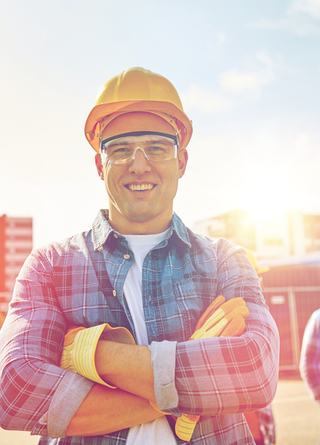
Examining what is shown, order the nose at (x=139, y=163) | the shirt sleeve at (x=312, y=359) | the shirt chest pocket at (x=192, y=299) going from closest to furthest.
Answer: the shirt chest pocket at (x=192, y=299), the nose at (x=139, y=163), the shirt sleeve at (x=312, y=359)

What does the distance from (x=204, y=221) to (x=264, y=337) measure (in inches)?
1965

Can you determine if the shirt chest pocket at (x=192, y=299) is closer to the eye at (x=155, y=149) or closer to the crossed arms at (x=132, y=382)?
the crossed arms at (x=132, y=382)

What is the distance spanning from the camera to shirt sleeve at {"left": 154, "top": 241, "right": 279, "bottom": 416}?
1462 millimetres

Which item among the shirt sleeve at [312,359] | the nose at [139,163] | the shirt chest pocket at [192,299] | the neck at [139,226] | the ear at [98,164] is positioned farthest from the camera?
the shirt sleeve at [312,359]

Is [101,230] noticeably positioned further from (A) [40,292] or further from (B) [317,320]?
(B) [317,320]

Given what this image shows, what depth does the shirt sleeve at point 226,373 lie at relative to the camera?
1.46m

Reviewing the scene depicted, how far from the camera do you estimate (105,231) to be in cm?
194

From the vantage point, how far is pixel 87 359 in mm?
1501

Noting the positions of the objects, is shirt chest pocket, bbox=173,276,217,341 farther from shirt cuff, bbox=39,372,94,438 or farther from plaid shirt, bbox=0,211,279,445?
shirt cuff, bbox=39,372,94,438

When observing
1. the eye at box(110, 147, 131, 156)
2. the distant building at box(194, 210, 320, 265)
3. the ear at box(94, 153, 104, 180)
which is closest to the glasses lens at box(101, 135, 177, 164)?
the eye at box(110, 147, 131, 156)

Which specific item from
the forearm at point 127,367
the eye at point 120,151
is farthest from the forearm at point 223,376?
the eye at point 120,151

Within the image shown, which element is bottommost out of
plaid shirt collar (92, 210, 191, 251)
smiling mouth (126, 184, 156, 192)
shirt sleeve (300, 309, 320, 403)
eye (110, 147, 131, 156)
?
shirt sleeve (300, 309, 320, 403)

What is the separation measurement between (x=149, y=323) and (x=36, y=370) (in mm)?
488

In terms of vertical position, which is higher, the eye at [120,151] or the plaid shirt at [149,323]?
the eye at [120,151]
